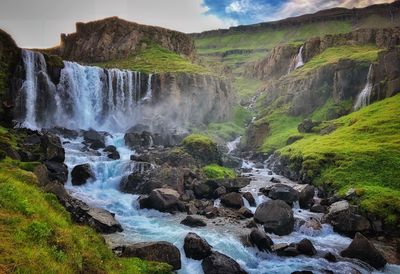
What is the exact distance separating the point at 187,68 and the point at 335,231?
90222 mm

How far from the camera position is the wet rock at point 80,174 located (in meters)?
44.9

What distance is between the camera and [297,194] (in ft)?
151

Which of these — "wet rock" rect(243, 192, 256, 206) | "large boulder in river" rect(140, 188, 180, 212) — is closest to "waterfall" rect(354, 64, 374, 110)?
"wet rock" rect(243, 192, 256, 206)

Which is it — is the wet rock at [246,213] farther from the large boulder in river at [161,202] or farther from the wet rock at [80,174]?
the wet rock at [80,174]

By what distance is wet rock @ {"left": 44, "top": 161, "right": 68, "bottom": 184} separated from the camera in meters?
41.8

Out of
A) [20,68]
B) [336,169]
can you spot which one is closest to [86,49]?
[20,68]

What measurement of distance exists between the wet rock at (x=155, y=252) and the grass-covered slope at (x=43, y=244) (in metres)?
1.40

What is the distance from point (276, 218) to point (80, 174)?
2370cm

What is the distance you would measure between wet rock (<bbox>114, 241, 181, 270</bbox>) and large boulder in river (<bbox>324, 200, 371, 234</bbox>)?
18299 mm

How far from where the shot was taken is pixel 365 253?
1153 inches

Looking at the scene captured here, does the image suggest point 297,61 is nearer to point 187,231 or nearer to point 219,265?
point 187,231

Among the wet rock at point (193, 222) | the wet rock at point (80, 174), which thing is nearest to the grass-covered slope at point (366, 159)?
the wet rock at point (193, 222)

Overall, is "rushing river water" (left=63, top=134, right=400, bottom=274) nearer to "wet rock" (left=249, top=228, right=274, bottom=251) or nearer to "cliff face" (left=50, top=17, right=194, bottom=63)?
"wet rock" (left=249, top=228, right=274, bottom=251)

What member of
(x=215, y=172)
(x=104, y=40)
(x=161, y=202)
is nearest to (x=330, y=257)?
(x=161, y=202)
